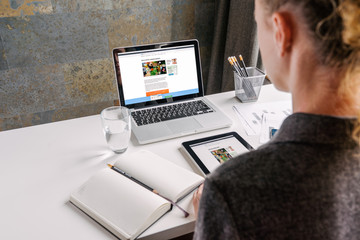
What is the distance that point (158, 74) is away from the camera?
4.15 feet

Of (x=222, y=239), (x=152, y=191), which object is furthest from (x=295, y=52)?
(x=152, y=191)

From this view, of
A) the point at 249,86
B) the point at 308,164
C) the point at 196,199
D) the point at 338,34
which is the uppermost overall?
the point at 338,34

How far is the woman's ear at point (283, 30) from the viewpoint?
48cm

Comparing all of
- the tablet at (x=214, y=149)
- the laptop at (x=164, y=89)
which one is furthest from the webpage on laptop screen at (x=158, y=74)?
the tablet at (x=214, y=149)

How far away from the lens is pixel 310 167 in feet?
1.48

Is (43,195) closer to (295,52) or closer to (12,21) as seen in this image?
(295,52)

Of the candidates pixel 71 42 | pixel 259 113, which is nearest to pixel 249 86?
pixel 259 113

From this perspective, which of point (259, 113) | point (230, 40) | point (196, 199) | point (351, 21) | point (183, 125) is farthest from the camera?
point (230, 40)

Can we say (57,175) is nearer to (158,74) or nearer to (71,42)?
(158,74)

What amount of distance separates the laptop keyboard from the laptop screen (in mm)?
35

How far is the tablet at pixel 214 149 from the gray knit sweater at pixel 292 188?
47cm

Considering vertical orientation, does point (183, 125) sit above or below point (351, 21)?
below

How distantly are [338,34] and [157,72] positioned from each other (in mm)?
884

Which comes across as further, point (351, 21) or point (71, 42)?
point (71, 42)
